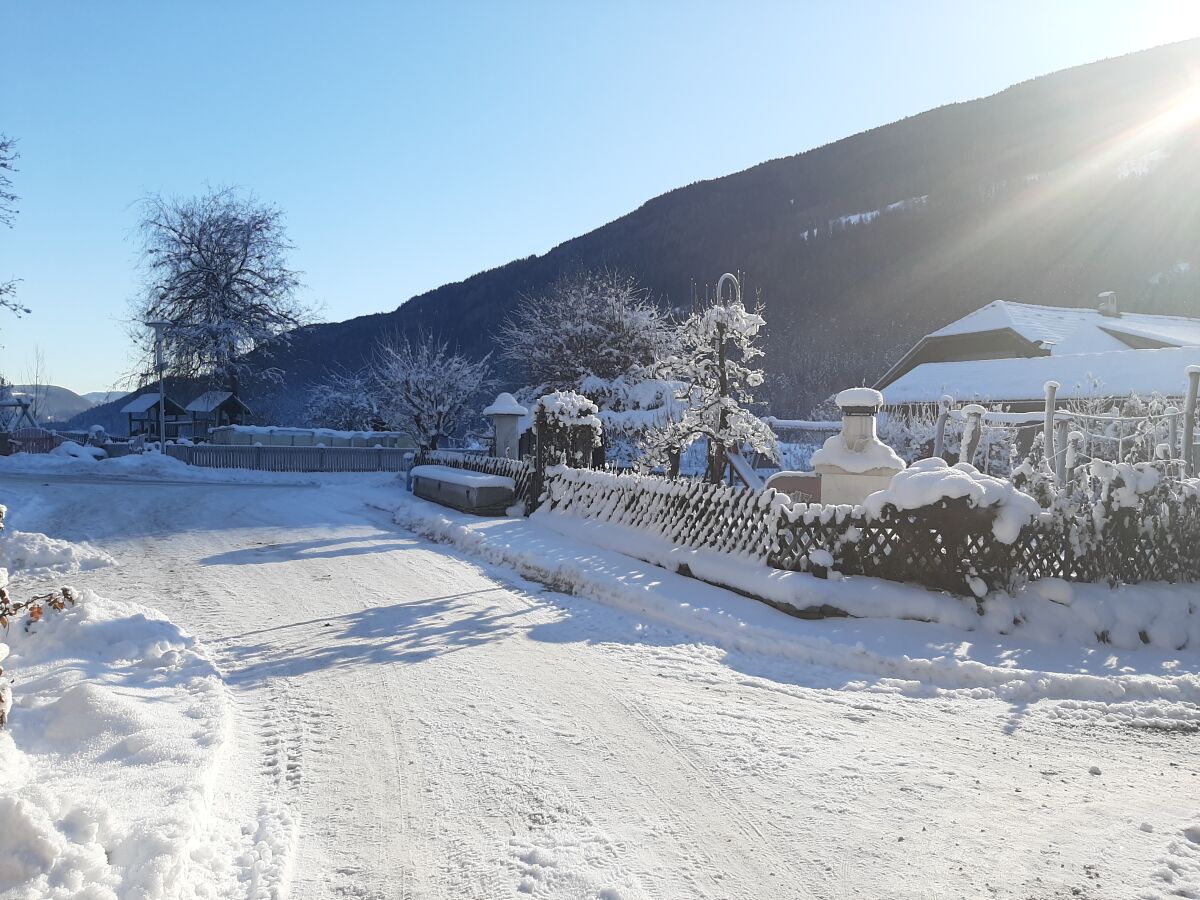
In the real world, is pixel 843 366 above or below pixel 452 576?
above

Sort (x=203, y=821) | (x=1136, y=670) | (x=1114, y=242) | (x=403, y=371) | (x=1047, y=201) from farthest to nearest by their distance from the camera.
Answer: (x=1047, y=201)
(x=1114, y=242)
(x=403, y=371)
(x=1136, y=670)
(x=203, y=821)

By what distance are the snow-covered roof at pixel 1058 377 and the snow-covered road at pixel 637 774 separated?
830 inches

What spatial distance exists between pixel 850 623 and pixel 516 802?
4.09 meters

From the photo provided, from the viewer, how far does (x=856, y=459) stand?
10.6 m

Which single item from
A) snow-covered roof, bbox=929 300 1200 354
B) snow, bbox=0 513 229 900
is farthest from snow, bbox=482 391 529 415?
snow-covered roof, bbox=929 300 1200 354

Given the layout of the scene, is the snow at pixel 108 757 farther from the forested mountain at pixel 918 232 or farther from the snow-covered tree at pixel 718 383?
the forested mountain at pixel 918 232

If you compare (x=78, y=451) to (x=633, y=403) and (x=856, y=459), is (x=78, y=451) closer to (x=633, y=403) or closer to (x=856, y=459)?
(x=633, y=403)

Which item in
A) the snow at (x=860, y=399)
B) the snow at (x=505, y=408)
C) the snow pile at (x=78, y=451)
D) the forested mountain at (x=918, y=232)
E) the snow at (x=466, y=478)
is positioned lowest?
the snow at (x=466, y=478)

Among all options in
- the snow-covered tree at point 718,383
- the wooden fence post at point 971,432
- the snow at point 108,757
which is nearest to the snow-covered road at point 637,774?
the snow at point 108,757

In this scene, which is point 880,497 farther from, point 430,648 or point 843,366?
point 843,366

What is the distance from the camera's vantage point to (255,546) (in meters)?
11.9

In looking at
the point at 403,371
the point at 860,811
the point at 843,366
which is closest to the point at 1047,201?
the point at 843,366

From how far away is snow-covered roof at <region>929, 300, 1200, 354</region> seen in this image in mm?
32094

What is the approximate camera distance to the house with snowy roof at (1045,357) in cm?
2477
